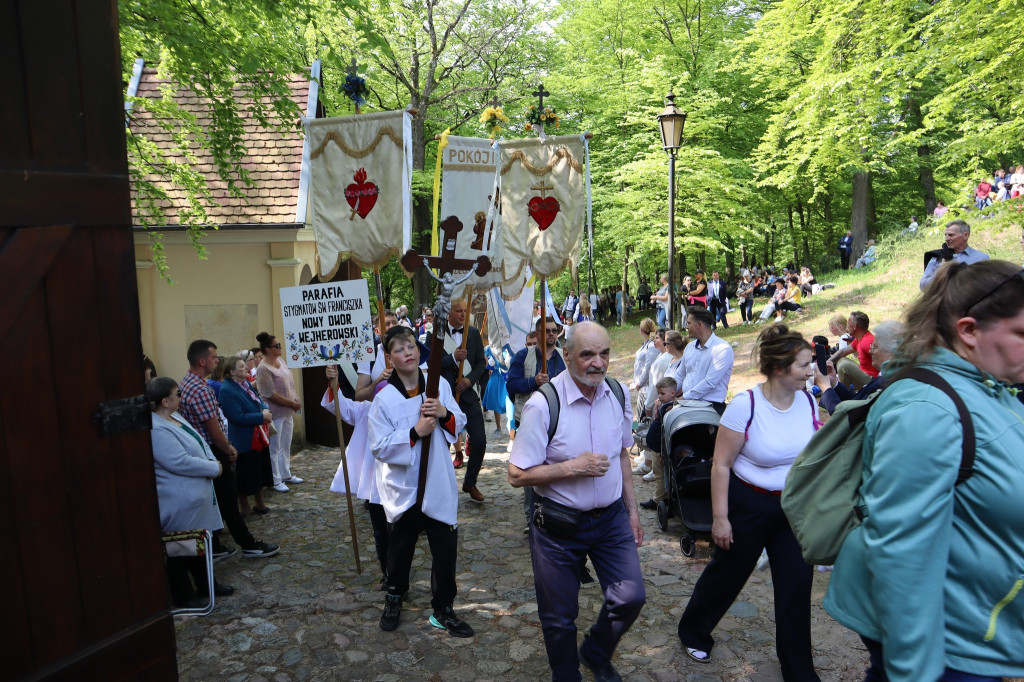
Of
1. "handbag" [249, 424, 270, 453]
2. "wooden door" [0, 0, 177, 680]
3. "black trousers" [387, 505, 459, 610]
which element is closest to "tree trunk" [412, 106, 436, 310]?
"handbag" [249, 424, 270, 453]

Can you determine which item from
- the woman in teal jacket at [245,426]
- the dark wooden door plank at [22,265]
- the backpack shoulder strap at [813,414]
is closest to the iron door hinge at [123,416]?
the dark wooden door plank at [22,265]

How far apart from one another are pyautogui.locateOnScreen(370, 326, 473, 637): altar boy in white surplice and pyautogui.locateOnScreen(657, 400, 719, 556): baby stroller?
217 centimetres

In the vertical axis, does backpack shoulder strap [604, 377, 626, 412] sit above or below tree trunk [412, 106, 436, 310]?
below

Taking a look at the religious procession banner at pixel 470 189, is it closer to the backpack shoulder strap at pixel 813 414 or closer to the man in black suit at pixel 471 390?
the man in black suit at pixel 471 390

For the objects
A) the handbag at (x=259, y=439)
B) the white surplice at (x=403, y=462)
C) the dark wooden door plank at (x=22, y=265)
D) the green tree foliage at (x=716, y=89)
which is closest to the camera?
the dark wooden door plank at (x=22, y=265)

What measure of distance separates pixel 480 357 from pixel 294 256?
505 centimetres

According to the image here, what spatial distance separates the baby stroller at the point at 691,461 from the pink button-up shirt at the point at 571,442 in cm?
237

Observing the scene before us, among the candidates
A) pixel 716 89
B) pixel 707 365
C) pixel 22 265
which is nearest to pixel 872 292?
pixel 716 89

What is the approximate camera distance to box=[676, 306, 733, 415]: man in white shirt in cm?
691

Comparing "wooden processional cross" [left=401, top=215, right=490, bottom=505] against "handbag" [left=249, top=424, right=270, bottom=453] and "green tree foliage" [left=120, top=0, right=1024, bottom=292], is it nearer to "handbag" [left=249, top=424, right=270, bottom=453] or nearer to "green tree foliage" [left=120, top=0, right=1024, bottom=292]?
"handbag" [left=249, top=424, right=270, bottom=453]

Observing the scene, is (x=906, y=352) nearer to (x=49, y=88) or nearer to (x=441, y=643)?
(x=49, y=88)

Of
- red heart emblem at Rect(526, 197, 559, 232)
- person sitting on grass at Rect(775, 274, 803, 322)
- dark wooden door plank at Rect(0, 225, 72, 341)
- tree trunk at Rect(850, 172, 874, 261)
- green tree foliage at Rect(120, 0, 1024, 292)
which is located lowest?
person sitting on grass at Rect(775, 274, 803, 322)

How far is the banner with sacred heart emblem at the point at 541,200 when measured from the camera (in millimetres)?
7281

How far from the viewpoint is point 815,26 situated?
1794cm
